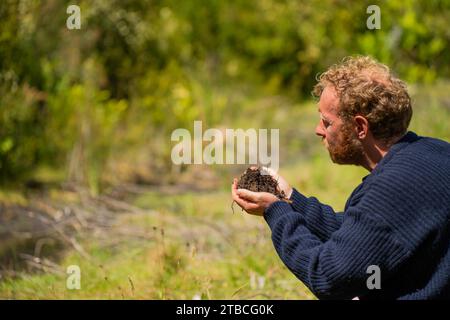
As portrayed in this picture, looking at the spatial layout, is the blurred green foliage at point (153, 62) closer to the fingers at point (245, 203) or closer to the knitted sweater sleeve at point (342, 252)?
the fingers at point (245, 203)

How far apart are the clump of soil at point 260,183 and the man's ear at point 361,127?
1.20 feet

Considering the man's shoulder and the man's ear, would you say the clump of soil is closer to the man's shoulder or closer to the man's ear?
the man's ear

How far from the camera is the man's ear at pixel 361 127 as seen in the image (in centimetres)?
262

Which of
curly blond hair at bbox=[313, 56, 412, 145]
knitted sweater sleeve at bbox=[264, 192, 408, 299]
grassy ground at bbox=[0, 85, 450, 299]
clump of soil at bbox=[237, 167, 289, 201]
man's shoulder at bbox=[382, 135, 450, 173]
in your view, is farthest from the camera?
grassy ground at bbox=[0, 85, 450, 299]

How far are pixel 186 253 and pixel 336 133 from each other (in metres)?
2.05

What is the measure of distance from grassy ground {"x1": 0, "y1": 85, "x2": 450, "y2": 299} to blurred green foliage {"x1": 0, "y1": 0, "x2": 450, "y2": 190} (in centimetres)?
69

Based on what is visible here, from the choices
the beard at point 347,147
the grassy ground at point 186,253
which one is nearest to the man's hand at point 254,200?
the beard at point 347,147

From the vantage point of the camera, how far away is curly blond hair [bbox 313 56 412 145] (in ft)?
8.50

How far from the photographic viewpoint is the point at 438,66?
10.1 m

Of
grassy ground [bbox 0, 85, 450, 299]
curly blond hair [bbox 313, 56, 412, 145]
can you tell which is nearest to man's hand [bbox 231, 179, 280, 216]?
curly blond hair [bbox 313, 56, 412, 145]

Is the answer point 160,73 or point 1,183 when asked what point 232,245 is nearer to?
point 1,183

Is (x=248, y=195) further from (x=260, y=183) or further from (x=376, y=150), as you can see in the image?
(x=376, y=150)

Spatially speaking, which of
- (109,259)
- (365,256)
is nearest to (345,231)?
(365,256)

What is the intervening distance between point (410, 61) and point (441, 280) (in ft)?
25.2
